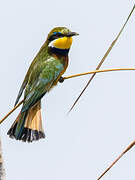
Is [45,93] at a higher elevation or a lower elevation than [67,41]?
lower

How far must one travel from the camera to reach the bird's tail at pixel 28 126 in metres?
2.52

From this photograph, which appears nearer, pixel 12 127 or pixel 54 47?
pixel 12 127

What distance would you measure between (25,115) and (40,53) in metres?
0.76

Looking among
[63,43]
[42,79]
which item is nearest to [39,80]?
[42,79]

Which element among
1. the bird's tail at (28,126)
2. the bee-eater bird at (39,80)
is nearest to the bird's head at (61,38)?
the bee-eater bird at (39,80)

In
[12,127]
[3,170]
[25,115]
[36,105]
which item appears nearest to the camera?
[3,170]

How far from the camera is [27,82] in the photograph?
295 cm

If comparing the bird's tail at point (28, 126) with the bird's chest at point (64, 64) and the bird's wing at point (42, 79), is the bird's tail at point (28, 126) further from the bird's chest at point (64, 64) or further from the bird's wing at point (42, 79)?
the bird's chest at point (64, 64)

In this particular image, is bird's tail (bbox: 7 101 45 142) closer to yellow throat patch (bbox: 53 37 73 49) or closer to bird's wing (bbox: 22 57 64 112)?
bird's wing (bbox: 22 57 64 112)

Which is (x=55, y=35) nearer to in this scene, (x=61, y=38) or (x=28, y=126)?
(x=61, y=38)

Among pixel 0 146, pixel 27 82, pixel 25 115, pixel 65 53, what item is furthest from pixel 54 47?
pixel 0 146

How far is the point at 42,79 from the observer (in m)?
2.99

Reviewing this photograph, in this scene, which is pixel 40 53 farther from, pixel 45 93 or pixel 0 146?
pixel 0 146

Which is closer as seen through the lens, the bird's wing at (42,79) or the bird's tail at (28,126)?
the bird's tail at (28,126)
